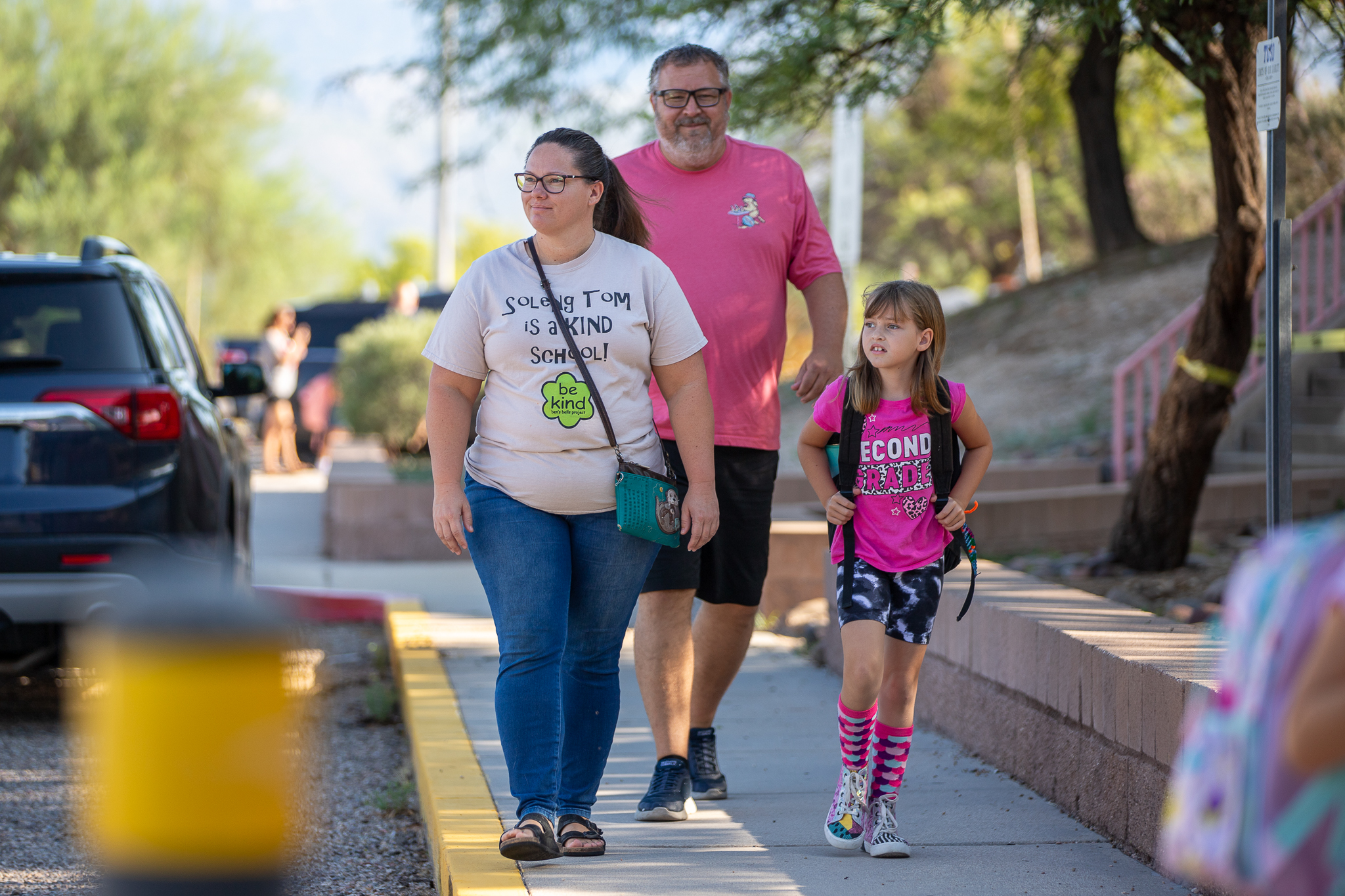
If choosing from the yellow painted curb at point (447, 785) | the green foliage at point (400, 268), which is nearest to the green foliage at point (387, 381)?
the yellow painted curb at point (447, 785)

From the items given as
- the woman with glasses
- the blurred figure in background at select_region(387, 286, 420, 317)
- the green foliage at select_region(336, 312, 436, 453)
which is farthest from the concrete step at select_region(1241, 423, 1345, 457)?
the blurred figure in background at select_region(387, 286, 420, 317)

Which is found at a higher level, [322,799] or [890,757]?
[890,757]

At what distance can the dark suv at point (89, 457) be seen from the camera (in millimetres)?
5516

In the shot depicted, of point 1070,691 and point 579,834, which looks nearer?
point 579,834

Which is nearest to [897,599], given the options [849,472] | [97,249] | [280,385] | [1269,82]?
[849,472]

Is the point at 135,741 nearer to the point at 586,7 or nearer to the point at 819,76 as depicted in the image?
the point at 819,76

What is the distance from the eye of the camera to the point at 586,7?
47.1ft

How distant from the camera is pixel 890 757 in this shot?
400 cm

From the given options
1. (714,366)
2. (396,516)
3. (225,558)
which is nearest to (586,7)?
(396,516)

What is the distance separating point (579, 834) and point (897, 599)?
3.28 ft

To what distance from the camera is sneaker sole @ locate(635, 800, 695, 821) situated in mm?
4285

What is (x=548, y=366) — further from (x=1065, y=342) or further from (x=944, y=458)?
(x=1065, y=342)

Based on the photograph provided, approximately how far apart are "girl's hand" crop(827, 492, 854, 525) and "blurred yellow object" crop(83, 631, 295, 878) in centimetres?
257

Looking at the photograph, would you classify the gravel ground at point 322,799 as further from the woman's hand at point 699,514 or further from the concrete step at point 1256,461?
the concrete step at point 1256,461
